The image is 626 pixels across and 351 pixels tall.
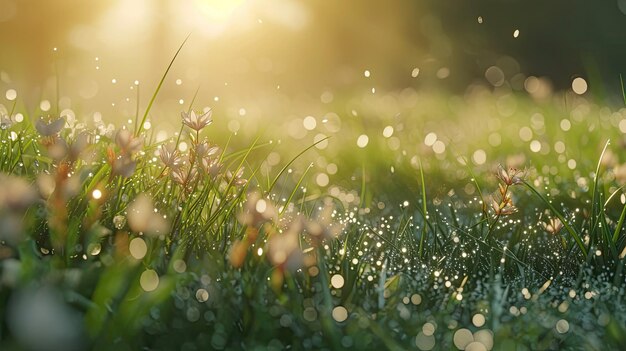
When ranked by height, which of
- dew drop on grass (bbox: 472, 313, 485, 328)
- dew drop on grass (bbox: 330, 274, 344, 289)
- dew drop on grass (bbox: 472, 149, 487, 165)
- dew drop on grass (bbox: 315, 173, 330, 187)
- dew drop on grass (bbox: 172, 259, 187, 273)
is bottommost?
dew drop on grass (bbox: 315, 173, 330, 187)

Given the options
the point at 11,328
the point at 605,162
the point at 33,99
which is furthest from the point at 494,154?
the point at 11,328

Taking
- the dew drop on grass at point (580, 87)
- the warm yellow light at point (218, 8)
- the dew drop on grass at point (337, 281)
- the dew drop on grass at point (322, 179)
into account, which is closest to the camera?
the dew drop on grass at point (337, 281)

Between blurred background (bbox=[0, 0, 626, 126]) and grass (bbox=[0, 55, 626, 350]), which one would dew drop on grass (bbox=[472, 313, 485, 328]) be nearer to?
grass (bbox=[0, 55, 626, 350])

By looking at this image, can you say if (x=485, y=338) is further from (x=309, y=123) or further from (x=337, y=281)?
(x=309, y=123)

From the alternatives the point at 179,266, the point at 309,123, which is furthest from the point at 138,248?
the point at 309,123

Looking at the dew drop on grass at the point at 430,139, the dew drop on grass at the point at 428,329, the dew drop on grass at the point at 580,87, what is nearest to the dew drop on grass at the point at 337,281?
the dew drop on grass at the point at 428,329

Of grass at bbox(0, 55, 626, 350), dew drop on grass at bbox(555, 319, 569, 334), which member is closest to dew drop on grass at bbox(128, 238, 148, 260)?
grass at bbox(0, 55, 626, 350)

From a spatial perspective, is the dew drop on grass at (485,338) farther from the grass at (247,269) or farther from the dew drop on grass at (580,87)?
the dew drop on grass at (580,87)

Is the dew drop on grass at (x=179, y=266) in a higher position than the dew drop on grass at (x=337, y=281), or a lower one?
lower

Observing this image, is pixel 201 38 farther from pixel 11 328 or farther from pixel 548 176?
pixel 11 328
